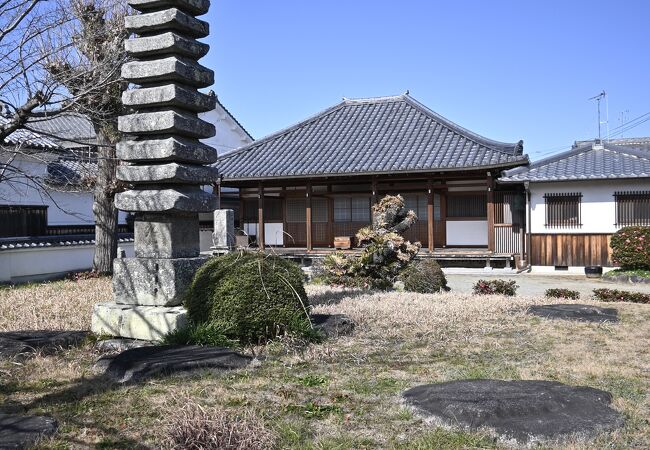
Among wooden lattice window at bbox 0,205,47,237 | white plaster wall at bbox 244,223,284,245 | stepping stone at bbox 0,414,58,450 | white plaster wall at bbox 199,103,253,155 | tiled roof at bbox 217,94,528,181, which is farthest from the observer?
white plaster wall at bbox 199,103,253,155

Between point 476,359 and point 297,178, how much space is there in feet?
51.8

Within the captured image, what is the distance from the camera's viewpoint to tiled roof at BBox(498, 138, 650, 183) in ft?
60.1

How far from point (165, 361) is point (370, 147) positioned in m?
17.2

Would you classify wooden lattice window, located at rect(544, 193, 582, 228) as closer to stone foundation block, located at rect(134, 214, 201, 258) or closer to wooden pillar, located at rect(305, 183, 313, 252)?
wooden pillar, located at rect(305, 183, 313, 252)

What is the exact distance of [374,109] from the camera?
81.4 feet

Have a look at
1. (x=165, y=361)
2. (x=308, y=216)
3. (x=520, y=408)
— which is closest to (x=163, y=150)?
(x=165, y=361)

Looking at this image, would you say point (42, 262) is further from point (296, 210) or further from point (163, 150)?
point (163, 150)

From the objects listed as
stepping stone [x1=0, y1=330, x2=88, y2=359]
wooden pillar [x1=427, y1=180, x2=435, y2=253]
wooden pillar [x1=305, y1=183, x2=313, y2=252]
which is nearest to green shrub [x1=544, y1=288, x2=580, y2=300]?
stepping stone [x1=0, y1=330, x2=88, y2=359]

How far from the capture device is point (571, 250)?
62.2 feet

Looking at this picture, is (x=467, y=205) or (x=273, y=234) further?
(x=273, y=234)

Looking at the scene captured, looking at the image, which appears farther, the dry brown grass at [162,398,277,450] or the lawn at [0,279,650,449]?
the lawn at [0,279,650,449]

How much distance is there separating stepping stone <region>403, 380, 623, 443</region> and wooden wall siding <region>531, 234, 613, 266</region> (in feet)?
51.5

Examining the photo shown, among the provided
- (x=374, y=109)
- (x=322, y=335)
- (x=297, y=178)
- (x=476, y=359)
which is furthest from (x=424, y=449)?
(x=374, y=109)

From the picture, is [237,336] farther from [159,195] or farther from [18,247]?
[18,247]
